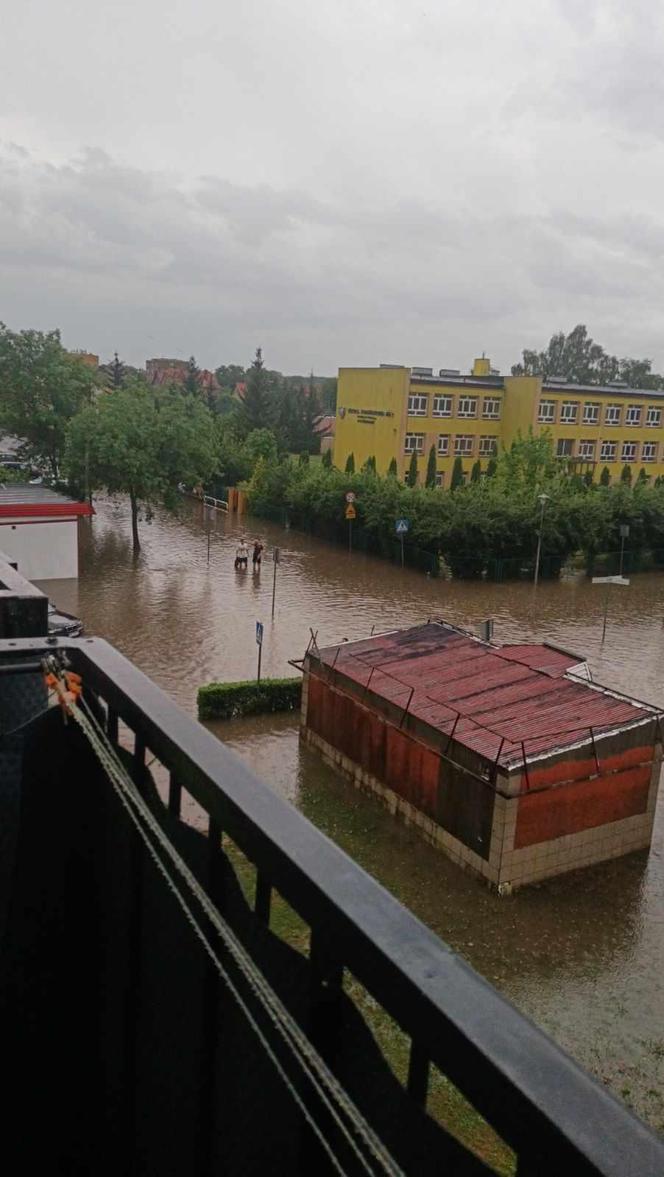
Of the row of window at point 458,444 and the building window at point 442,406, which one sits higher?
the building window at point 442,406

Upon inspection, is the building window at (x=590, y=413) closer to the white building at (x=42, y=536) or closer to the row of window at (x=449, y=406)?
the row of window at (x=449, y=406)

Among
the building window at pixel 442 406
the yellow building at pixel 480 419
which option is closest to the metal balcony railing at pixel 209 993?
the yellow building at pixel 480 419

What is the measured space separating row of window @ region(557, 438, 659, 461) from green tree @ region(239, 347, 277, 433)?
75.1ft

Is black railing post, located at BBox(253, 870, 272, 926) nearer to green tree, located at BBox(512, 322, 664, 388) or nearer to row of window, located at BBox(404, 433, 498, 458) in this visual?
row of window, located at BBox(404, 433, 498, 458)

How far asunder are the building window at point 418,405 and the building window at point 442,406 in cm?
58

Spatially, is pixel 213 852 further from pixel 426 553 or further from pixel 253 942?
pixel 426 553

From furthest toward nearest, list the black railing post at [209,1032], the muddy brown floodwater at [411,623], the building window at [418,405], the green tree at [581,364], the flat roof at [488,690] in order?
the green tree at [581,364], the building window at [418,405], the flat roof at [488,690], the muddy brown floodwater at [411,623], the black railing post at [209,1032]

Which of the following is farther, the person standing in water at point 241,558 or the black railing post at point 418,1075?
the person standing in water at point 241,558

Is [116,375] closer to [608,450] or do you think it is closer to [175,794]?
[608,450]

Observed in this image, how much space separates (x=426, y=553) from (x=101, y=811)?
25439 millimetres

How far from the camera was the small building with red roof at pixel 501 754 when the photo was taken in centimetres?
1018

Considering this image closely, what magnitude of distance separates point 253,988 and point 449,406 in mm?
42387

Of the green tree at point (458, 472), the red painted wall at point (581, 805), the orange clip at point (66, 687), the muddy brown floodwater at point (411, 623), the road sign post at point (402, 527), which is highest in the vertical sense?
the orange clip at point (66, 687)

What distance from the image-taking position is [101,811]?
242 centimetres
